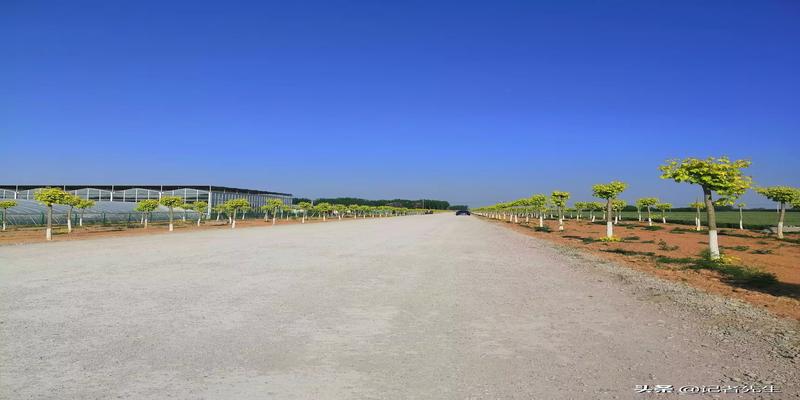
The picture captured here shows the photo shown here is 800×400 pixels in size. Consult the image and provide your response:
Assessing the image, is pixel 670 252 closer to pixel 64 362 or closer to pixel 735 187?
pixel 735 187

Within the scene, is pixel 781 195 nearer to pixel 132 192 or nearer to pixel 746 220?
pixel 746 220

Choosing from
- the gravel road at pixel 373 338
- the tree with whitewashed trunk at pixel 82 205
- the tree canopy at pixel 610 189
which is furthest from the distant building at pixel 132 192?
the gravel road at pixel 373 338

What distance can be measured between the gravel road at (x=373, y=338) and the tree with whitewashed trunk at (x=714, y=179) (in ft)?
21.4

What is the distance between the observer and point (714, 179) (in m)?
16.0

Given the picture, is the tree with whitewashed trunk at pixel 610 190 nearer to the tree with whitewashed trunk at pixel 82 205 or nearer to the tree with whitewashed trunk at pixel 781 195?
the tree with whitewashed trunk at pixel 781 195

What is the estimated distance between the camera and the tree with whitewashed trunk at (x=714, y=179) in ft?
52.1

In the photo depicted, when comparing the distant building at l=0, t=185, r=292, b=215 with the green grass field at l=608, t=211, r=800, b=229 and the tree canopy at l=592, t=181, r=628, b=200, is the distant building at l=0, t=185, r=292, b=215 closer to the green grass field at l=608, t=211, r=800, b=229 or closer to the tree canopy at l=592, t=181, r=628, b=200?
the tree canopy at l=592, t=181, r=628, b=200

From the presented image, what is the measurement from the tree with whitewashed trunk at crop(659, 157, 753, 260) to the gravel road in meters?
6.51

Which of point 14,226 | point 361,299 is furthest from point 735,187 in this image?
point 14,226

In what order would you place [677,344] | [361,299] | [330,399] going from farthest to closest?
[361,299]
[677,344]
[330,399]

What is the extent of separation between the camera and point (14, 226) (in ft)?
129

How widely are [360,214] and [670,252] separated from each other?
104 metres

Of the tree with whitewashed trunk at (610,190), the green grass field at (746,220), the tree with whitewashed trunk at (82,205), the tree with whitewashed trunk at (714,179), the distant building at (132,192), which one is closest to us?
the tree with whitewashed trunk at (714,179)

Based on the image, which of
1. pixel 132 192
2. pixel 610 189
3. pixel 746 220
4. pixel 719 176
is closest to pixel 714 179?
pixel 719 176
